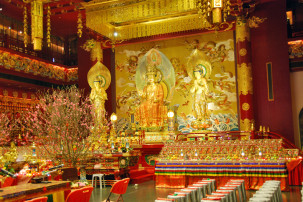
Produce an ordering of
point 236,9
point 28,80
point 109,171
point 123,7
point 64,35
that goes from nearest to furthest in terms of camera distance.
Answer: point 109,171, point 123,7, point 236,9, point 28,80, point 64,35

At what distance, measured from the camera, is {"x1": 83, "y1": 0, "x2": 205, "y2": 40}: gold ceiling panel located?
9.80m

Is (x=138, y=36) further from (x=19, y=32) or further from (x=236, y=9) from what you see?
(x=19, y=32)

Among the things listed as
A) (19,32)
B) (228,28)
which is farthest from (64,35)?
(228,28)

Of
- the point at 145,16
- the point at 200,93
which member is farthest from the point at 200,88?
the point at 145,16

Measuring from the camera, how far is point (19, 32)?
13836 millimetres

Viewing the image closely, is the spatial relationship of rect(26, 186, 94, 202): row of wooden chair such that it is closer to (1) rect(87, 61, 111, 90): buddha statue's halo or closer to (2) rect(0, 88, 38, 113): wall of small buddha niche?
(1) rect(87, 61, 111, 90): buddha statue's halo

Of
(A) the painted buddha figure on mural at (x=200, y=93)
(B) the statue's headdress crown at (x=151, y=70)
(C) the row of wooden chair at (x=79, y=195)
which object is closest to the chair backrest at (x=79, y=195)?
(C) the row of wooden chair at (x=79, y=195)

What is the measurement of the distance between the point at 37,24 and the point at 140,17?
13.3 ft

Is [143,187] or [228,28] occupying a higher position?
[228,28]

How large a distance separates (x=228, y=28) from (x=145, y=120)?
387cm

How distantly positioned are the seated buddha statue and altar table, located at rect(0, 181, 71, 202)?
705 cm

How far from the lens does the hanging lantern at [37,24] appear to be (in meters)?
6.86

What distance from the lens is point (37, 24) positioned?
7035 millimetres

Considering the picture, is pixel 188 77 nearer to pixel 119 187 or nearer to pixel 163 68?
pixel 163 68
